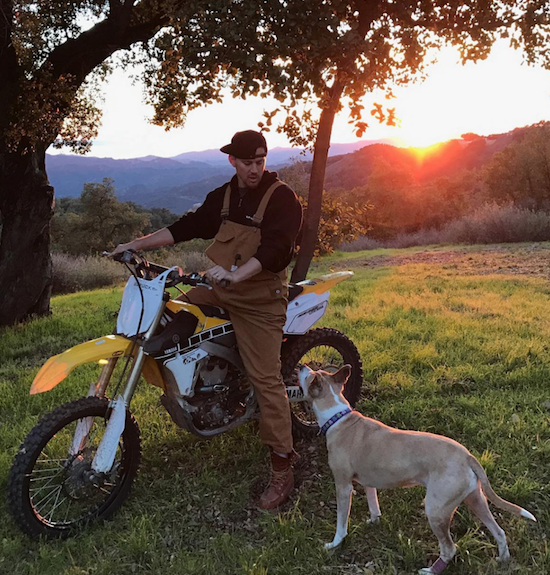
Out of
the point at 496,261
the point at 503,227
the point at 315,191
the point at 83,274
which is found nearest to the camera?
the point at 315,191

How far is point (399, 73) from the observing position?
17.9 feet

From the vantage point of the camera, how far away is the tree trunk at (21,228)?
9297 mm

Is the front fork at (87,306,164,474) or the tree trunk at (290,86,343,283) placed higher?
the tree trunk at (290,86,343,283)

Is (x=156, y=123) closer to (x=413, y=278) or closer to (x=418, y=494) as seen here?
→ (x=413, y=278)

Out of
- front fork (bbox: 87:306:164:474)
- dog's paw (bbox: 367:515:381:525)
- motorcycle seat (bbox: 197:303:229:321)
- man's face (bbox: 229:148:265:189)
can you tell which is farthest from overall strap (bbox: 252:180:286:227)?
dog's paw (bbox: 367:515:381:525)

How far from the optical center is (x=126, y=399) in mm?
3428

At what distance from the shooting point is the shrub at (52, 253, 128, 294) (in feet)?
59.1

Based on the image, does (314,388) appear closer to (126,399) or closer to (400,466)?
(400,466)

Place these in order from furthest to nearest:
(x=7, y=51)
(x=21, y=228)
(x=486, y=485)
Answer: (x=21, y=228)
(x=7, y=51)
(x=486, y=485)

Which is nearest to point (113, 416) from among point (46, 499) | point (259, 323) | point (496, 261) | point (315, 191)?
point (46, 499)

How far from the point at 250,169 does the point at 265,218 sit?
1.27ft

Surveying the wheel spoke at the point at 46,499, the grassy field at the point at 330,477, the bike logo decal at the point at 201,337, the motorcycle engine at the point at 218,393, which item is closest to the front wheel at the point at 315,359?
the grassy field at the point at 330,477

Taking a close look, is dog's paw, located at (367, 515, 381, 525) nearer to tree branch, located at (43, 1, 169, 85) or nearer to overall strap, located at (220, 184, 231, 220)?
overall strap, located at (220, 184, 231, 220)

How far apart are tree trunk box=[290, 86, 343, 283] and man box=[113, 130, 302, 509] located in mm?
1872
